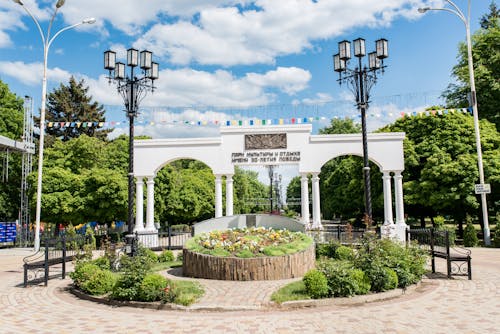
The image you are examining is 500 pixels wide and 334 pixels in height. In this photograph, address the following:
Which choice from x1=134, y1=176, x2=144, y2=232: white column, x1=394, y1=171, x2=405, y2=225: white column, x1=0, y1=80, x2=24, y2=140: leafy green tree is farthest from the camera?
x1=0, y1=80, x2=24, y2=140: leafy green tree

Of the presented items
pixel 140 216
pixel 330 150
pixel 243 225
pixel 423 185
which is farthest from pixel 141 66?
pixel 423 185

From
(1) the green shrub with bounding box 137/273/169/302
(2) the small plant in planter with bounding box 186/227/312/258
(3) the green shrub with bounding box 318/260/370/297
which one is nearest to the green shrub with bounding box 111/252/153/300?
(1) the green shrub with bounding box 137/273/169/302

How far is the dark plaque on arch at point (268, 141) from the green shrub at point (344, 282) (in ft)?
41.1

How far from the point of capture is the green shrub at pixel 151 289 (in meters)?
8.68

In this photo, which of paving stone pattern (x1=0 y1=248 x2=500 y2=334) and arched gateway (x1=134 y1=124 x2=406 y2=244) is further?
arched gateway (x1=134 y1=124 x2=406 y2=244)

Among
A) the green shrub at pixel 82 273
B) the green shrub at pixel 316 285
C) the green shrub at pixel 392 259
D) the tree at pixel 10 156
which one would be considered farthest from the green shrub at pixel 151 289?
the tree at pixel 10 156

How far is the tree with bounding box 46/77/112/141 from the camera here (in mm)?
47688

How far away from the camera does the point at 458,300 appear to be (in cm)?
869

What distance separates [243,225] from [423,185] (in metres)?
12.6

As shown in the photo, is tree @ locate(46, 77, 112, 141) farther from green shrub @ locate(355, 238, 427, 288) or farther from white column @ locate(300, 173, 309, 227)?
green shrub @ locate(355, 238, 427, 288)

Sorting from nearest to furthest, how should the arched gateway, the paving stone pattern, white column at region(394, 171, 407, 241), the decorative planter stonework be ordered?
1. the paving stone pattern
2. the decorative planter stonework
3. white column at region(394, 171, 407, 241)
4. the arched gateway

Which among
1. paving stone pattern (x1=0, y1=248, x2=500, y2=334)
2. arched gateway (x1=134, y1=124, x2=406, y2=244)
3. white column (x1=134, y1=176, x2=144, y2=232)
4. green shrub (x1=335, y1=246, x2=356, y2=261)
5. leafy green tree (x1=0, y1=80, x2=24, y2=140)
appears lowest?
paving stone pattern (x1=0, y1=248, x2=500, y2=334)

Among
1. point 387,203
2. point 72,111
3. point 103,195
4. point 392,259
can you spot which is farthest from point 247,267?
point 72,111

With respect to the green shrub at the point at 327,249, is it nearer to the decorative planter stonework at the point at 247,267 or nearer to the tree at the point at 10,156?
the decorative planter stonework at the point at 247,267
